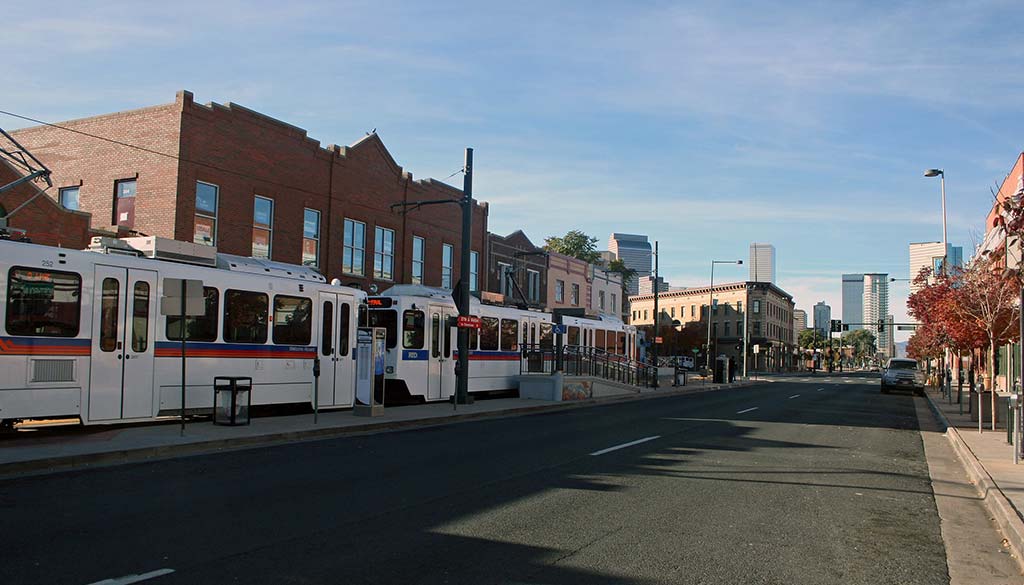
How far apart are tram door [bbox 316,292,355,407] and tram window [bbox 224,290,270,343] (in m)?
1.67

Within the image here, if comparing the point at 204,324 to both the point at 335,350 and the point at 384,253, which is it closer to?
the point at 335,350

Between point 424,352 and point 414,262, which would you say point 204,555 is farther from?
point 414,262

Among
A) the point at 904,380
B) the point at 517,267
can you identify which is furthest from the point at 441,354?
the point at 904,380

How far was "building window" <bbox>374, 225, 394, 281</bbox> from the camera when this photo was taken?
3278 centimetres

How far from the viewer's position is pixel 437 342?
74.9ft

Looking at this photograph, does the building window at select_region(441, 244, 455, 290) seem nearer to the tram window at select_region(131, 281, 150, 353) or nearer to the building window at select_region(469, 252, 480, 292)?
the building window at select_region(469, 252, 480, 292)

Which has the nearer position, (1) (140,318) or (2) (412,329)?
(1) (140,318)

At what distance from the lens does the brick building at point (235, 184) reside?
2450cm

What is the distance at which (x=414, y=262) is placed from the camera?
35.4m

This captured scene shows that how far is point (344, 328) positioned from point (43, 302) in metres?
7.18

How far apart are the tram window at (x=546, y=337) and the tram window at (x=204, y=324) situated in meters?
15.1

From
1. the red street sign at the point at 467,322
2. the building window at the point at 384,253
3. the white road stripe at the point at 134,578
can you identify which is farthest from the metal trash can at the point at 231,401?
the building window at the point at 384,253

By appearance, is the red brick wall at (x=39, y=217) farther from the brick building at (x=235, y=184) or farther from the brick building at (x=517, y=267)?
the brick building at (x=517, y=267)

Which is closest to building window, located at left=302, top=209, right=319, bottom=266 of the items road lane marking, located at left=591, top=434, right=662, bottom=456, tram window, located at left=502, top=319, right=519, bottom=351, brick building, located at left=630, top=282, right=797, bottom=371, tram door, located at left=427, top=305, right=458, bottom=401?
tram window, located at left=502, top=319, right=519, bottom=351
